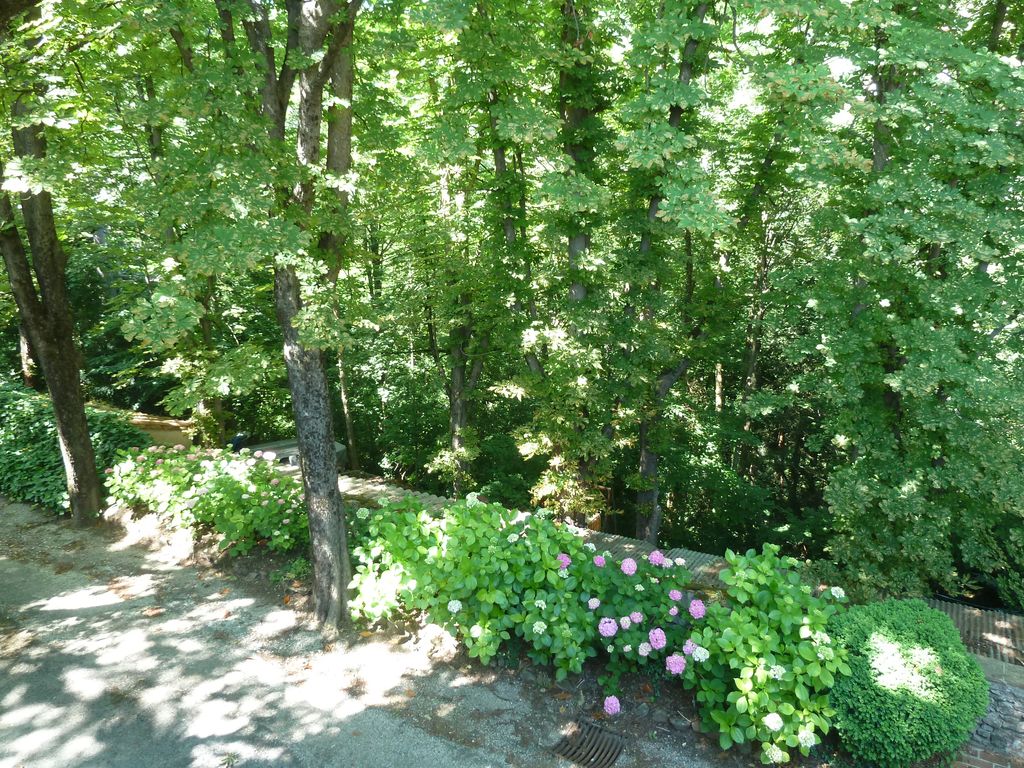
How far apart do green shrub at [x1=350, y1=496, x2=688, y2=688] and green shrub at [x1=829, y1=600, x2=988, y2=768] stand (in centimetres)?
106

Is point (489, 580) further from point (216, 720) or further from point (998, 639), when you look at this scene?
point (998, 639)

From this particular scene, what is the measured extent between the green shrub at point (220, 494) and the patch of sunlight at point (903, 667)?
489cm

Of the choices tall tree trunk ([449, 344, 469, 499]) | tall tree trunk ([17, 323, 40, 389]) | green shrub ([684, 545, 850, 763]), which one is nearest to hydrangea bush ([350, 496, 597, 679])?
green shrub ([684, 545, 850, 763])

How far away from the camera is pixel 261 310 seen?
484 inches

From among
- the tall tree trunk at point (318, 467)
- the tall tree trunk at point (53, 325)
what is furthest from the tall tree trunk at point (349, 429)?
the tall tree trunk at point (318, 467)

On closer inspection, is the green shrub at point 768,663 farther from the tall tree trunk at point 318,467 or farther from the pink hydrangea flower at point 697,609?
the tall tree trunk at point 318,467

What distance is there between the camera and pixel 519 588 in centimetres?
446

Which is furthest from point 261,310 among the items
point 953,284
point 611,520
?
point 953,284

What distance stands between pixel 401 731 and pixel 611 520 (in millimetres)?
10107

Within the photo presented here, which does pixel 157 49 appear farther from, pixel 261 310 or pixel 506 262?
pixel 261 310

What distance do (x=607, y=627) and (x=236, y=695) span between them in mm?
2731

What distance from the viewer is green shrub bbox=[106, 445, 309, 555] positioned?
6062mm

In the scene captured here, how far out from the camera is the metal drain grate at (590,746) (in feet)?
12.3

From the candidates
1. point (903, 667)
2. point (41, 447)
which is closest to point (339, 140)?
point (903, 667)
